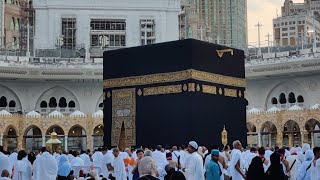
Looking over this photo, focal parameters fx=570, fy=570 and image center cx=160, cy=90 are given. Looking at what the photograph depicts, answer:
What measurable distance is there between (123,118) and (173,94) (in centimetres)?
197

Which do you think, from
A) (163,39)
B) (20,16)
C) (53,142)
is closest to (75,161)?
(53,142)

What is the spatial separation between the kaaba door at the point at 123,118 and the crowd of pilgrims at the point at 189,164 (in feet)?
8.53

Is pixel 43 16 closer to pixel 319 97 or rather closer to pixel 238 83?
pixel 319 97

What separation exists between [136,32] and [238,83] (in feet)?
85.8

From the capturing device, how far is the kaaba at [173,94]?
16344 millimetres

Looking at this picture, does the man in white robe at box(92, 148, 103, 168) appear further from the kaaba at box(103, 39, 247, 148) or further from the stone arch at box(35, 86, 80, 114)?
the stone arch at box(35, 86, 80, 114)

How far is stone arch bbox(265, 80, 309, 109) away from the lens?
38.0 metres

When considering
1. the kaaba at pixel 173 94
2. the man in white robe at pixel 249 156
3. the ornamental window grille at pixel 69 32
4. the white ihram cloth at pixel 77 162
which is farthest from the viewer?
the ornamental window grille at pixel 69 32

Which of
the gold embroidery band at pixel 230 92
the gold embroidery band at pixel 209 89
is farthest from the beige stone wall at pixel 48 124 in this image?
the gold embroidery band at pixel 209 89

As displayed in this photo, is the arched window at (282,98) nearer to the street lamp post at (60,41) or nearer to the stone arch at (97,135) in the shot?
the stone arch at (97,135)

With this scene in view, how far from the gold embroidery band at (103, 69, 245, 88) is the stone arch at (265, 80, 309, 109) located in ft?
67.7

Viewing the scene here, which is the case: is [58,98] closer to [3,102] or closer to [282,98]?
[3,102]

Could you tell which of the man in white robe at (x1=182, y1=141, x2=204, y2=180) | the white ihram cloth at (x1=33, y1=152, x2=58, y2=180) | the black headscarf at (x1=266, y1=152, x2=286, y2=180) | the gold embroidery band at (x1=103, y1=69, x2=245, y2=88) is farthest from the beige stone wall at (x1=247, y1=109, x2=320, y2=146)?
the black headscarf at (x1=266, y1=152, x2=286, y2=180)

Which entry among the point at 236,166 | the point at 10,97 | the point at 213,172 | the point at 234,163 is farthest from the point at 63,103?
the point at 213,172
